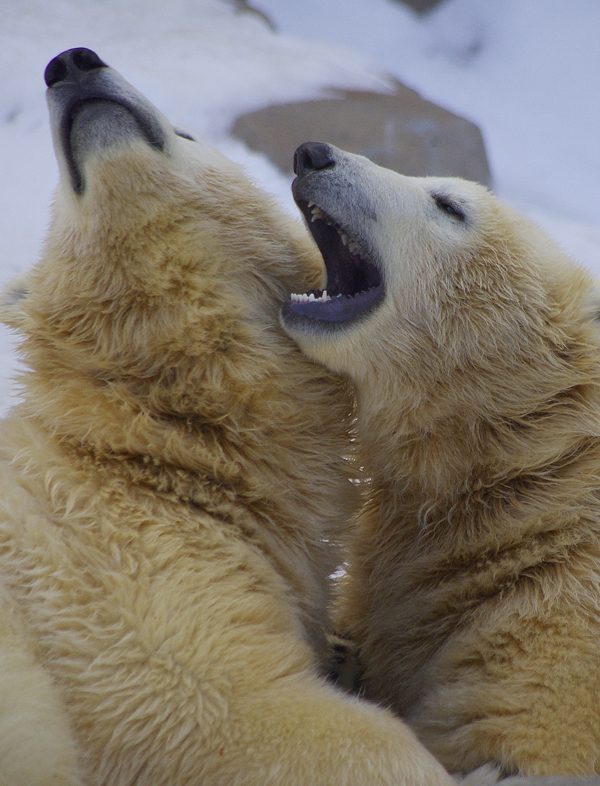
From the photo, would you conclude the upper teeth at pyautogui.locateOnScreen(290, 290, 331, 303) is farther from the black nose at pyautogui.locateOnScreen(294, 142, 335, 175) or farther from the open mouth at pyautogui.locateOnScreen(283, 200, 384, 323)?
the black nose at pyautogui.locateOnScreen(294, 142, 335, 175)

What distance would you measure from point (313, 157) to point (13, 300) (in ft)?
2.98

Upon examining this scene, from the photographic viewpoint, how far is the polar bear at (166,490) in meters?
1.41

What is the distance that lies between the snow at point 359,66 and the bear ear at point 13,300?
7.92 feet

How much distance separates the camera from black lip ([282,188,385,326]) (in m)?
1.92

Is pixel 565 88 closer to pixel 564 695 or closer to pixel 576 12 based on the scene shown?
pixel 576 12

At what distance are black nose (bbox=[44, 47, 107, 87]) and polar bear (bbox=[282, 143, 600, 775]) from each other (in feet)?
1.79

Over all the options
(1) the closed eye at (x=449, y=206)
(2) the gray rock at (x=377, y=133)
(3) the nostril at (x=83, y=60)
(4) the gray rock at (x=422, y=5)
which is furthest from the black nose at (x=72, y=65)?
(4) the gray rock at (x=422, y=5)

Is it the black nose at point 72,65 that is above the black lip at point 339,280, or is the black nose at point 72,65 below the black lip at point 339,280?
above

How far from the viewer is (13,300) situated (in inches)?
85.5

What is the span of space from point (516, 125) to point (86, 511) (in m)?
5.73

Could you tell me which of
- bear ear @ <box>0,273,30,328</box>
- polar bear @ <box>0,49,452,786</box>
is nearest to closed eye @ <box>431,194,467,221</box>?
polar bear @ <box>0,49,452,786</box>

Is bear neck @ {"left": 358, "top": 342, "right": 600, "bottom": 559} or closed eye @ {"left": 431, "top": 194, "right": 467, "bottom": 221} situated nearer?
bear neck @ {"left": 358, "top": 342, "right": 600, "bottom": 559}

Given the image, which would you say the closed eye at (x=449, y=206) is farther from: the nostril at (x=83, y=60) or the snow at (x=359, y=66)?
the snow at (x=359, y=66)

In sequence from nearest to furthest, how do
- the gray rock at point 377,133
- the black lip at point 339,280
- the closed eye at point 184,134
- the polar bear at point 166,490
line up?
1. the polar bear at point 166,490
2. the black lip at point 339,280
3. the closed eye at point 184,134
4. the gray rock at point 377,133
